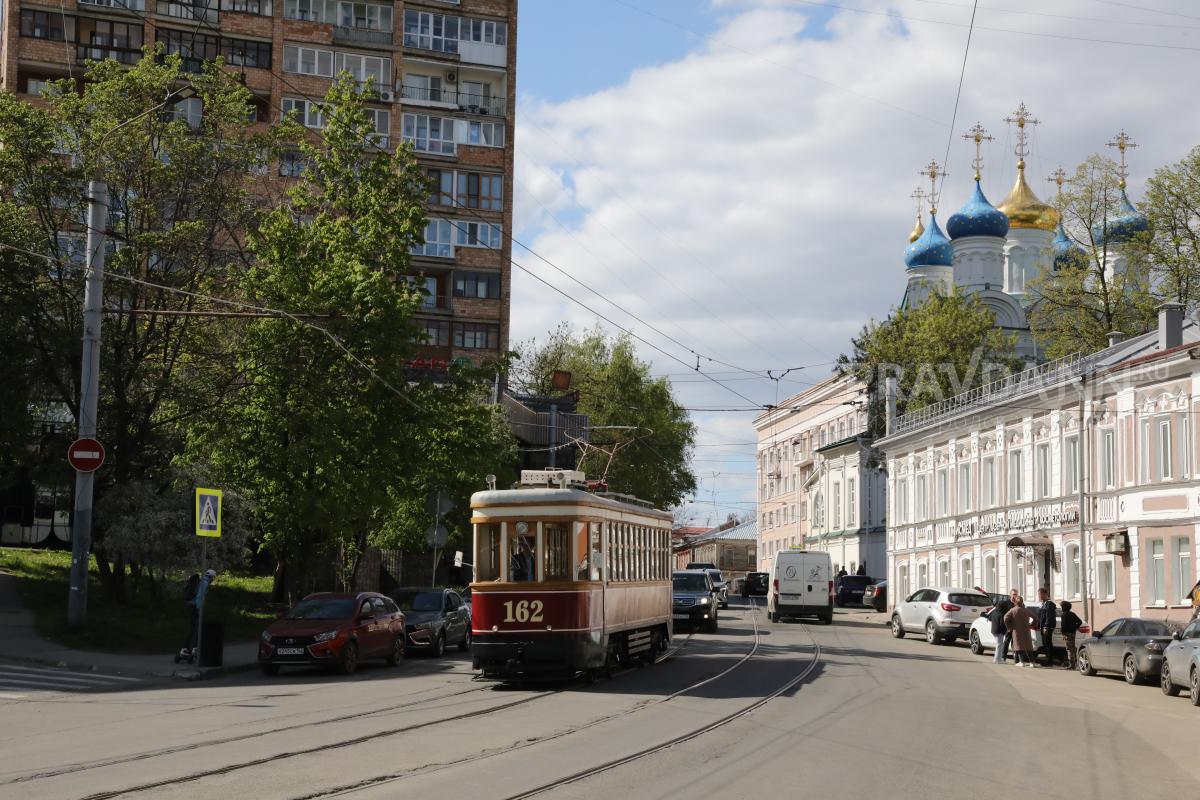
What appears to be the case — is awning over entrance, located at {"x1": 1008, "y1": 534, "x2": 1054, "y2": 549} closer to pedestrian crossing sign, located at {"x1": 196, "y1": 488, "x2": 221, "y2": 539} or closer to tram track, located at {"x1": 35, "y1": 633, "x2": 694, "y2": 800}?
pedestrian crossing sign, located at {"x1": 196, "y1": 488, "x2": 221, "y2": 539}

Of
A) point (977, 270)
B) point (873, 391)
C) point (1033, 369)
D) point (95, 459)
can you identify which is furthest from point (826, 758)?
point (977, 270)

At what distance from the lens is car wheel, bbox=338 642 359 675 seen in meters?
24.5

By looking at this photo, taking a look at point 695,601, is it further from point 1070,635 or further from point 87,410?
point 87,410

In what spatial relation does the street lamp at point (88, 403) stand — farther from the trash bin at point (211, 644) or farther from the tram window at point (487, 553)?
the tram window at point (487, 553)

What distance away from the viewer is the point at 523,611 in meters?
21.5

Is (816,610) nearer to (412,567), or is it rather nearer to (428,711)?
(412,567)

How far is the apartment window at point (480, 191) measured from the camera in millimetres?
72188

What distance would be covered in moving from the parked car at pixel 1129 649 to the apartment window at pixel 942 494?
25.9 meters

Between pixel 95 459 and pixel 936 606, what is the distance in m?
24.2

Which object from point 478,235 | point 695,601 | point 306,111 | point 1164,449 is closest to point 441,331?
point 478,235

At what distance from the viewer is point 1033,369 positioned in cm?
4756

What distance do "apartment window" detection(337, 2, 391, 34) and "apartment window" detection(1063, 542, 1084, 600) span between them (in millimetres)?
45236

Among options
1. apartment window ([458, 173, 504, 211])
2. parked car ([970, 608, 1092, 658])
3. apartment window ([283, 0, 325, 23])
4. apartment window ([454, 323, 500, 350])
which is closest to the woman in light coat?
parked car ([970, 608, 1092, 658])

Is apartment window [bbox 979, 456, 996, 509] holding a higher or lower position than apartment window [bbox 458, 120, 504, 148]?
lower
